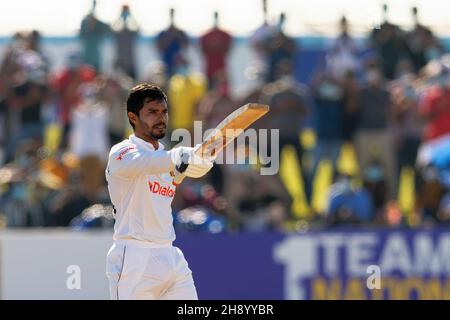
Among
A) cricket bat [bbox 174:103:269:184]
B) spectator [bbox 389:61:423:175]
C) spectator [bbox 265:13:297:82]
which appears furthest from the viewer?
spectator [bbox 265:13:297:82]

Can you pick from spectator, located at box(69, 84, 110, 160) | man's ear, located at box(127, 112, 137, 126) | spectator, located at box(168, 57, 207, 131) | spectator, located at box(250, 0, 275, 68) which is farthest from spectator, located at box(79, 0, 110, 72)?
man's ear, located at box(127, 112, 137, 126)

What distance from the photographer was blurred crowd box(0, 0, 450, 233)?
1639 cm

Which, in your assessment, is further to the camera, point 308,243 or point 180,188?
point 180,188

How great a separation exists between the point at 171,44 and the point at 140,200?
34.6 feet

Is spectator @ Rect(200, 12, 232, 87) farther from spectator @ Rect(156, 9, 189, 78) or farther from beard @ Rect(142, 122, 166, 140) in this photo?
beard @ Rect(142, 122, 166, 140)

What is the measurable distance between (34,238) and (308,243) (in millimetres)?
3212

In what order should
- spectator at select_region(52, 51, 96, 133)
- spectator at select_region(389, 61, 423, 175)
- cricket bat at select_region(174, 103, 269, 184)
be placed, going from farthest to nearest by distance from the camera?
1. spectator at select_region(52, 51, 96, 133)
2. spectator at select_region(389, 61, 423, 175)
3. cricket bat at select_region(174, 103, 269, 184)

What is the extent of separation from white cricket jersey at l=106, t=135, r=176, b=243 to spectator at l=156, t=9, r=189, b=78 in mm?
10286

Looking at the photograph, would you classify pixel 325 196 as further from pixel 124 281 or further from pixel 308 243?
pixel 124 281

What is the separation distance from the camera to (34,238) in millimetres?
14828

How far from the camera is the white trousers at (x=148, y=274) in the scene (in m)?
8.40

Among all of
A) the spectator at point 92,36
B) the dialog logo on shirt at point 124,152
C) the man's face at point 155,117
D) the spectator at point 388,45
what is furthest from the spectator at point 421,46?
the dialog logo on shirt at point 124,152

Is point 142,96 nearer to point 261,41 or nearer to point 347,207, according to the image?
point 347,207
